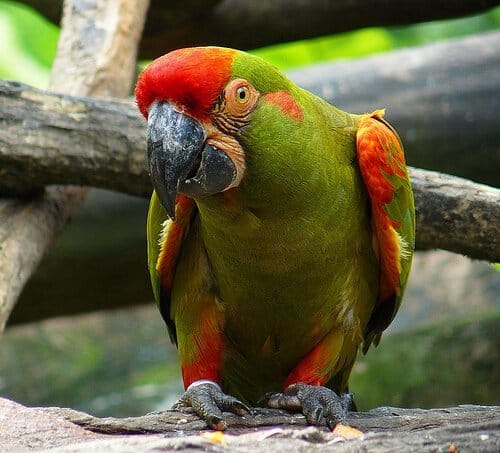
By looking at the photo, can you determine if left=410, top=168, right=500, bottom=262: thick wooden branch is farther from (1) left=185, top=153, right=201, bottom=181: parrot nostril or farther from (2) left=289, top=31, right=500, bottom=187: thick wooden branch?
(2) left=289, top=31, right=500, bottom=187: thick wooden branch

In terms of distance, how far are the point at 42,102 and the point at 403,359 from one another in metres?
3.23

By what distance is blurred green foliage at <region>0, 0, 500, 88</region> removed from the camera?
25.0ft

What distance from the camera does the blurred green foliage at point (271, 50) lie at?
7633 millimetres

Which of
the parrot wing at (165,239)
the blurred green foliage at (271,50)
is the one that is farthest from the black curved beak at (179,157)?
the blurred green foliage at (271,50)

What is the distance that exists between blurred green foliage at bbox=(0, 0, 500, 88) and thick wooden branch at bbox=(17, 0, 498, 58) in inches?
77.6

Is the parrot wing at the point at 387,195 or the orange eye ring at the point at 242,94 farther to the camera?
the parrot wing at the point at 387,195

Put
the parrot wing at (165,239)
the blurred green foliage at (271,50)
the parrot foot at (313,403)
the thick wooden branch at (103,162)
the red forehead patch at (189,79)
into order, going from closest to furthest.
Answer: the red forehead patch at (189,79)
the parrot foot at (313,403)
the parrot wing at (165,239)
the thick wooden branch at (103,162)
the blurred green foliage at (271,50)

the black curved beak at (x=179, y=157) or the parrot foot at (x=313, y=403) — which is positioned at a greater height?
the black curved beak at (x=179, y=157)

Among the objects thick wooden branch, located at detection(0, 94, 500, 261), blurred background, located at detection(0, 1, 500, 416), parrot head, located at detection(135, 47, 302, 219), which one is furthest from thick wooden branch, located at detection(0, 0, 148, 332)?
parrot head, located at detection(135, 47, 302, 219)

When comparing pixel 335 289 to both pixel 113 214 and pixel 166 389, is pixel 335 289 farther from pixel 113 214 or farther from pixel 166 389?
pixel 166 389

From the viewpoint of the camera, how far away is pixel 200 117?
2574 mm

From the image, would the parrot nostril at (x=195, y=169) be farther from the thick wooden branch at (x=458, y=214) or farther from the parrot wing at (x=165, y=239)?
the thick wooden branch at (x=458, y=214)

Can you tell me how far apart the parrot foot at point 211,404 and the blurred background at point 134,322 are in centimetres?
186

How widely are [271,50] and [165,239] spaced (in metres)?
4.51
